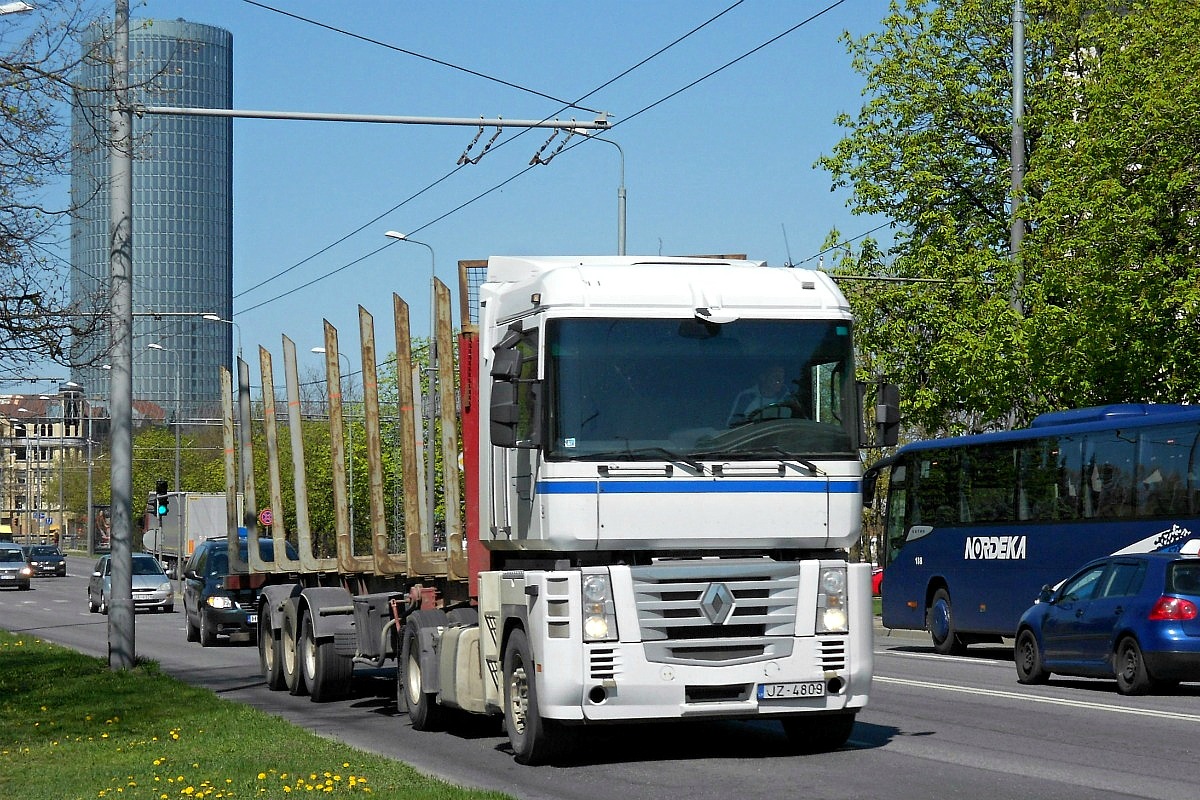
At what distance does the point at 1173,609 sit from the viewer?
18.7 meters

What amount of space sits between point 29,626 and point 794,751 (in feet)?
98.5

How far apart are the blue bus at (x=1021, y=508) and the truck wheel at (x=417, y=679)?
34.9ft

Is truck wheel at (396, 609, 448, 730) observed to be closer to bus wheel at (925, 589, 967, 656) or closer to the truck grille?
the truck grille

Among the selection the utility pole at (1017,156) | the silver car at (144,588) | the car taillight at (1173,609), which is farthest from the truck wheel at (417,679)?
the silver car at (144,588)

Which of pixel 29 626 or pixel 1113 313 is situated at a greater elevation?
pixel 1113 313

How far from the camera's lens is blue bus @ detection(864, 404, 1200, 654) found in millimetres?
22703

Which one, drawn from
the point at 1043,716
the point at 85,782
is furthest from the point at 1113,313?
the point at 85,782

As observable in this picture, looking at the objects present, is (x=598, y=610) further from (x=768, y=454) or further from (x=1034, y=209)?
(x=1034, y=209)

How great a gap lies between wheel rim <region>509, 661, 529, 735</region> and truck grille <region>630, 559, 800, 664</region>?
113 cm

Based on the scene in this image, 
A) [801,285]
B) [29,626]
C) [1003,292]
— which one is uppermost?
[1003,292]

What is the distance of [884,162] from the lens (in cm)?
4028

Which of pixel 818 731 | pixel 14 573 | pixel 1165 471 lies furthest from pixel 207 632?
pixel 14 573

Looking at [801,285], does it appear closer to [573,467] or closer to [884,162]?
[573,467]

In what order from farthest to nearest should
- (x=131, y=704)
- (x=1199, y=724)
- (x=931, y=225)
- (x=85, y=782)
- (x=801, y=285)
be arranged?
(x=931, y=225), (x=131, y=704), (x=1199, y=724), (x=801, y=285), (x=85, y=782)
